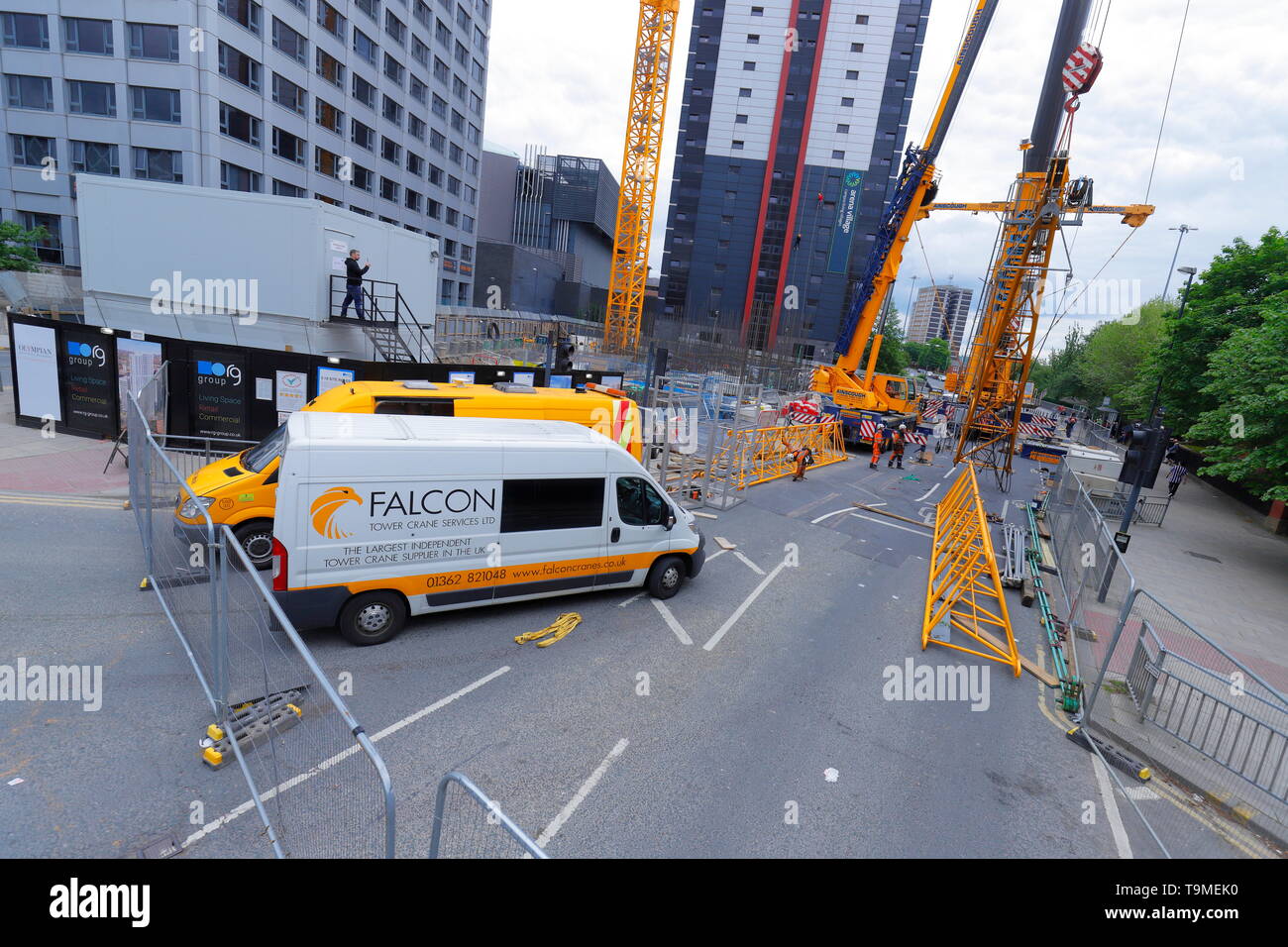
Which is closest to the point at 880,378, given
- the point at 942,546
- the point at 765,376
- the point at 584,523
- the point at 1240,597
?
the point at 765,376

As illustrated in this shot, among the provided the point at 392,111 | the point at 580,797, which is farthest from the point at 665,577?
the point at 392,111

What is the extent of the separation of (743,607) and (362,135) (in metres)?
51.7

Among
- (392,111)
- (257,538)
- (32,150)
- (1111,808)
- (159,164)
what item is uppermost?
(392,111)

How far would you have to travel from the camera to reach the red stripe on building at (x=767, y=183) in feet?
196

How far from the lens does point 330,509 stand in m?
6.55

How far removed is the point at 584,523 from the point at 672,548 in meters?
1.66

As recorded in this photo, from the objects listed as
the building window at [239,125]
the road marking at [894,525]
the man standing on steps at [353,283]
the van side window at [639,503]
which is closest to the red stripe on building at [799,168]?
the building window at [239,125]

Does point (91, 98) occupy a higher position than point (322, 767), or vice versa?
point (91, 98)

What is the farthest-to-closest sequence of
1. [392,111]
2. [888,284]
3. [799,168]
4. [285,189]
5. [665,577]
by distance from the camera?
[799,168] < [392,111] < [285,189] < [888,284] < [665,577]

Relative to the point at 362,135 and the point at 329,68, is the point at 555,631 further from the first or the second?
the point at 362,135

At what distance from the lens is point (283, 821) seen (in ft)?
14.4

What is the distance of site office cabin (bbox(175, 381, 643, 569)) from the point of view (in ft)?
27.0

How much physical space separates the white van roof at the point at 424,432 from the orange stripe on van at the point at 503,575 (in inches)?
61.1

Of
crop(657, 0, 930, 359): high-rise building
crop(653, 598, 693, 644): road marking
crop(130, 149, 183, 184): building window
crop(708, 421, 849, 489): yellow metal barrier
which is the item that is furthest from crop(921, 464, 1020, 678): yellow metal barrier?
crop(657, 0, 930, 359): high-rise building
